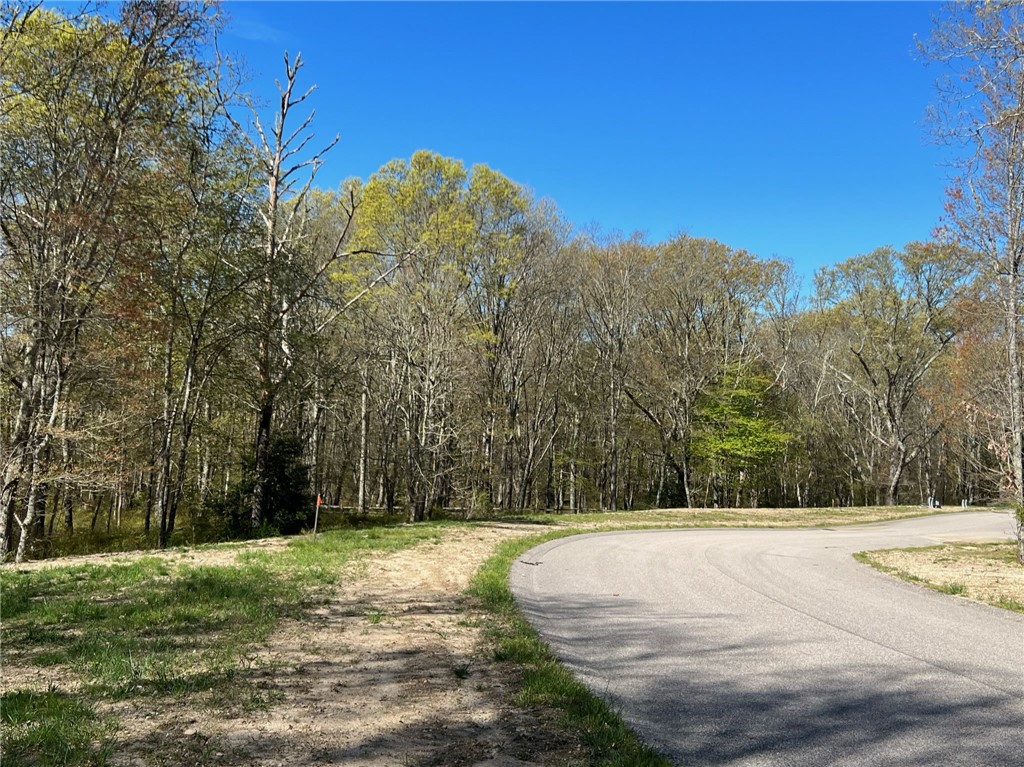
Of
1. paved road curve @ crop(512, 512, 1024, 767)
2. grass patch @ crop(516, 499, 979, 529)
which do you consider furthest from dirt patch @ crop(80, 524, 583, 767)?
grass patch @ crop(516, 499, 979, 529)

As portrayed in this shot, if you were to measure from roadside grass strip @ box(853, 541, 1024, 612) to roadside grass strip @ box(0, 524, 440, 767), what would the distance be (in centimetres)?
1037

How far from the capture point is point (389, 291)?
21.9 metres

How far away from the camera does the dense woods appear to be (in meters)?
11.6

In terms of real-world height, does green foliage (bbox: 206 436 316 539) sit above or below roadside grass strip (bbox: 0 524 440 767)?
above

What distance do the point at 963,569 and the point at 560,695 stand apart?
40.1 ft

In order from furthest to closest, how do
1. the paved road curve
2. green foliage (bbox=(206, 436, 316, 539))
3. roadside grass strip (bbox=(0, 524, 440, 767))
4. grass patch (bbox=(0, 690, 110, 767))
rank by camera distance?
green foliage (bbox=(206, 436, 316, 539)) < the paved road curve < roadside grass strip (bbox=(0, 524, 440, 767)) < grass patch (bbox=(0, 690, 110, 767))

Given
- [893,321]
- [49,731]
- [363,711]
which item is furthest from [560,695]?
[893,321]

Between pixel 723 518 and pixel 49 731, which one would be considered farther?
pixel 723 518

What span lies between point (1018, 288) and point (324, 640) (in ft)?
53.7

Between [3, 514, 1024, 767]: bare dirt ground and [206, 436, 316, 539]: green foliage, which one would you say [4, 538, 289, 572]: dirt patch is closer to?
[206, 436, 316, 539]: green foliage

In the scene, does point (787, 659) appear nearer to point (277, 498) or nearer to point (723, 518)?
point (277, 498)

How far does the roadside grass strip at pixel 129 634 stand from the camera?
3.87 meters

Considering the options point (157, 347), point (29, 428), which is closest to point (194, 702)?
point (29, 428)

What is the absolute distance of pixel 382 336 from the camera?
23422mm
